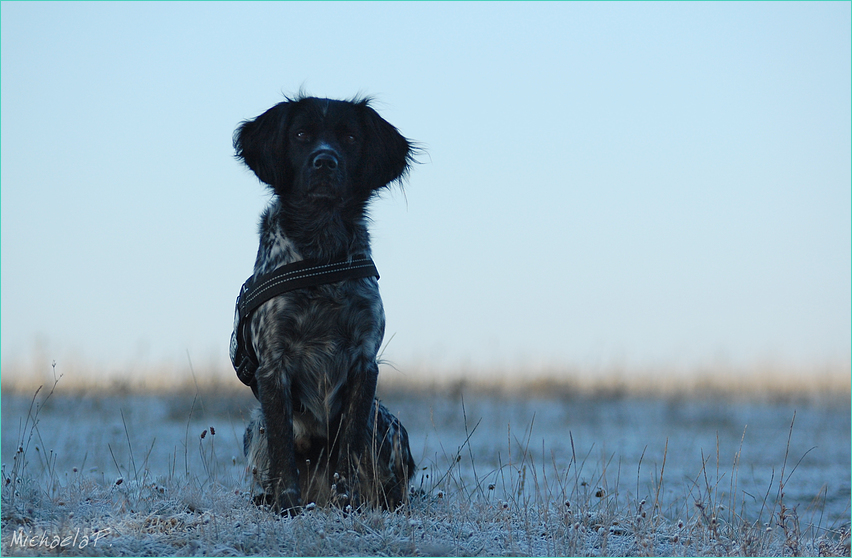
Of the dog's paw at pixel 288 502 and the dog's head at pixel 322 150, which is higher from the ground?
the dog's head at pixel 322 150

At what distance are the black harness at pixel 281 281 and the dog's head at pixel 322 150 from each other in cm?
39

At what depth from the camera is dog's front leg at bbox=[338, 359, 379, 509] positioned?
4.45 m

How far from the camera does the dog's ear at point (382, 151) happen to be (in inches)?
195

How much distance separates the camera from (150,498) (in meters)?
4.78

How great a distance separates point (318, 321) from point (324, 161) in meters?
0.85

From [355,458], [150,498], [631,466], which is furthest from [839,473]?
[150,498]

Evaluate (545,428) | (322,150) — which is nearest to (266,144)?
(322,150)

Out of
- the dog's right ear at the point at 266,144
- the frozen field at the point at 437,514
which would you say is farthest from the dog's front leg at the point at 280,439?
the dog's right ear at the point at 266,144

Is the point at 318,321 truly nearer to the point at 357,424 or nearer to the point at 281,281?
the point at 281,281

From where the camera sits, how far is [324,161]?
4562 millimetres

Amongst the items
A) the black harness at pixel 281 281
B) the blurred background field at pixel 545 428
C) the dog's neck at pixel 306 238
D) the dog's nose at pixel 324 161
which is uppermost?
the dog's nose at pixel 324 161

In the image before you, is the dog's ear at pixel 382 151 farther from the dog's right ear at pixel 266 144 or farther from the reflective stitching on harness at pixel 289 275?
the reflective stitching on harness at pixel 289 275

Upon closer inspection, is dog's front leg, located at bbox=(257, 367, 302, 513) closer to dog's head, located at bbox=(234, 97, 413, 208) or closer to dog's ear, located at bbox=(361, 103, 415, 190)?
dog's head, located at bbox=(234, 97, 413, 208)

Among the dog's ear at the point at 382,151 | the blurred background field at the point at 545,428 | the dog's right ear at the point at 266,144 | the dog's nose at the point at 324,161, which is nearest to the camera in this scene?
the dog's nose at the point at 324,161
